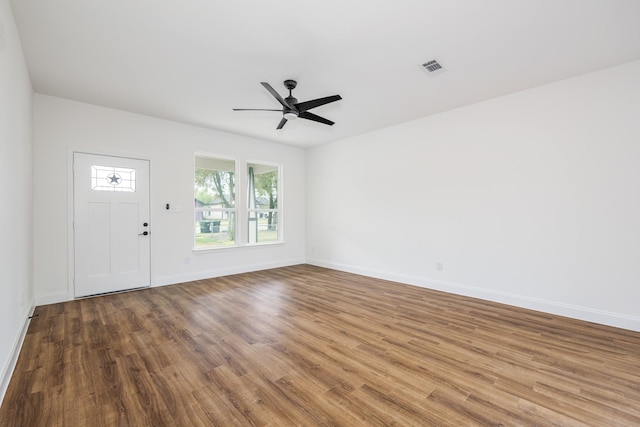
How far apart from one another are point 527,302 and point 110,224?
6.03 m

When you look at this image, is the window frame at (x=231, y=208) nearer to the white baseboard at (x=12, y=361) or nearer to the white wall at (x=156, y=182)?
the white wall at (x=156, y=182)

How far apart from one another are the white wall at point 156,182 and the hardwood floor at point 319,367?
0.97 metres

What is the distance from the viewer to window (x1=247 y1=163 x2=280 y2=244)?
6.25m

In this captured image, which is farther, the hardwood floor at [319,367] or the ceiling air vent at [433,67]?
the ceiling air vent at [433,67]

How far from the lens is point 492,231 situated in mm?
4043

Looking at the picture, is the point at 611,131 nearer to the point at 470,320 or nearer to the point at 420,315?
the point at 470,320

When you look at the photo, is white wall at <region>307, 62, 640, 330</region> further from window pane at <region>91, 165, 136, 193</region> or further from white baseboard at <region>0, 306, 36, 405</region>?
white baseboard at <region>0, 306, 36, 405</region>

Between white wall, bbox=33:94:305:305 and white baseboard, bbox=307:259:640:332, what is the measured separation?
2.64 m

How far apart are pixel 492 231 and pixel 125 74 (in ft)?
16.8

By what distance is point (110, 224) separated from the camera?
14.4 feet

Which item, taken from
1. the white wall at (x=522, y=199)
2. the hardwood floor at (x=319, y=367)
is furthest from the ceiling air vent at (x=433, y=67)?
the hardwood floor at (x=319, y=367)

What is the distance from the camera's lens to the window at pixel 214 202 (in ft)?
17.9

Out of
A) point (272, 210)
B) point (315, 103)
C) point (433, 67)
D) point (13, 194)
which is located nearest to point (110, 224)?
point (13, 194)

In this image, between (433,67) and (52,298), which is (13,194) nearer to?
(52,298)
